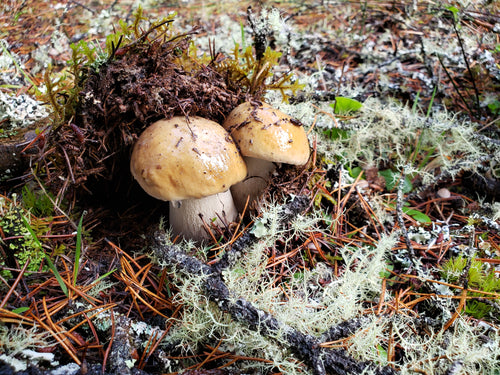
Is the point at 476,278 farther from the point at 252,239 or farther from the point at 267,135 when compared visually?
the point at 267,135

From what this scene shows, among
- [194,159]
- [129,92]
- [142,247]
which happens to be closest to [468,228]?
[194,159]

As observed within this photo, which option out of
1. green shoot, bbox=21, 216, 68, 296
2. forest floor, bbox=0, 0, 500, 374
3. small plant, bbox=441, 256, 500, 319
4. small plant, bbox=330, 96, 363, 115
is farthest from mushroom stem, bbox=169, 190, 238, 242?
small plant, bbox=441, 256, 500, 319

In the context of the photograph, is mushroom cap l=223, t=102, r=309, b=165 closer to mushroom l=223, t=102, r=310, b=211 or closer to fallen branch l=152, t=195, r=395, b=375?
mushroom l=223, t=102, r=310, b=211

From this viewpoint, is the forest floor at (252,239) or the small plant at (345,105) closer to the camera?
the forest floor at (252,239)

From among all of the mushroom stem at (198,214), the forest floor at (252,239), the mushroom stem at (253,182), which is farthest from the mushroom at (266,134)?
the mushroom stem at (198,214)

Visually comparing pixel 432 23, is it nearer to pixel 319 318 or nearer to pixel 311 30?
pixel 311 30

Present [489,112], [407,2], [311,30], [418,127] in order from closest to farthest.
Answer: [418,127] → [489,112] → [311,30] → [407,2]

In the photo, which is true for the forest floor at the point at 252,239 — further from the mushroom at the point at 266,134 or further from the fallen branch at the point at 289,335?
the mushroom at the point at 266,134
